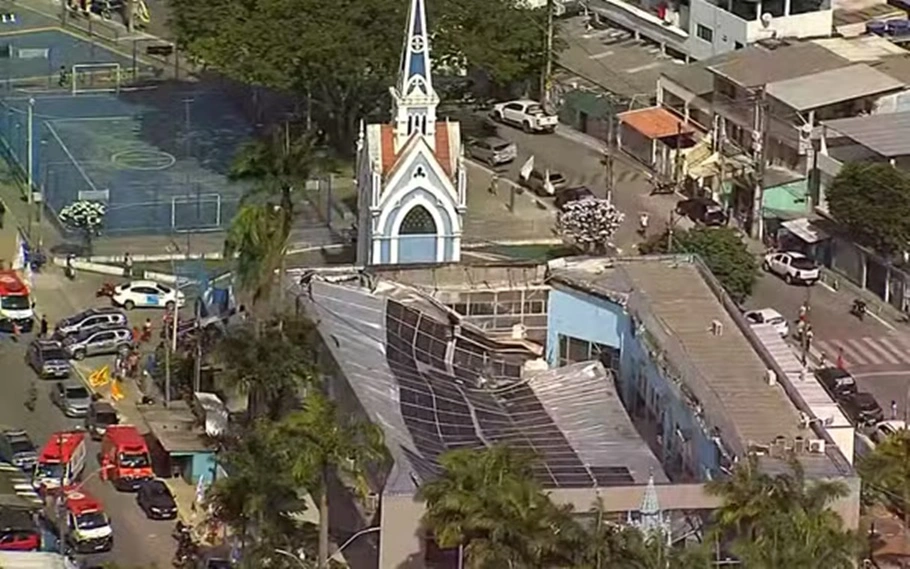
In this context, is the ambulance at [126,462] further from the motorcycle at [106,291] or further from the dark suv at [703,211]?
the dark suv at [703,211]

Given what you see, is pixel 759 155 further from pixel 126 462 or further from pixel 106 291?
pixel 126 462

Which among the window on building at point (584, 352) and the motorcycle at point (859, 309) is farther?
the motorcycle at point (859, 309)

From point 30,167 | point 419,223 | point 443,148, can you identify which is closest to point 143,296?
point 419,223

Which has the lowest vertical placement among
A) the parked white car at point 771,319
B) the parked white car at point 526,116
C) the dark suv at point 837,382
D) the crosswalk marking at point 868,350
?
the crosswalk marking at point 868,350

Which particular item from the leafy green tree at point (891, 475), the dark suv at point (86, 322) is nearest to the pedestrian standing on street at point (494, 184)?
the dark suv at point (86, 322)

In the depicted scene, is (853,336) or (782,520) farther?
(853,336)

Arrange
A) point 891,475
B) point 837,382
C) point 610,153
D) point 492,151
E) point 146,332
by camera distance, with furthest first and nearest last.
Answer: point 610,153, point 492,151, point 146,332, point 837,382, point 891,475

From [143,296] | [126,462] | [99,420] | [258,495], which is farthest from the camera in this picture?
[143,296]

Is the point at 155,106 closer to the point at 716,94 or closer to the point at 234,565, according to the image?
the point at 716,94
